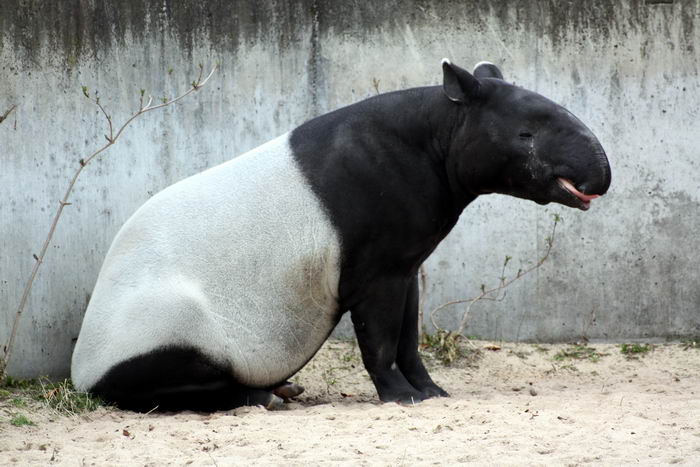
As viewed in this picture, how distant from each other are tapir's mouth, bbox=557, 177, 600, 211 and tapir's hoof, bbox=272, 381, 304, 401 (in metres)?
1.94

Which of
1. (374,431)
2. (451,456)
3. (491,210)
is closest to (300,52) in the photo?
(491,210)

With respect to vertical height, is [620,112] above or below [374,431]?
above

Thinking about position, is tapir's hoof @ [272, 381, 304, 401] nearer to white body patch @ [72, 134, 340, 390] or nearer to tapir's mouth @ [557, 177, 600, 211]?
white body patch @ [72, 134, 340, 390]

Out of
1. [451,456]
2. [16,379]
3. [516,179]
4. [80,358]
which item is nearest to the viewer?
[451,456]

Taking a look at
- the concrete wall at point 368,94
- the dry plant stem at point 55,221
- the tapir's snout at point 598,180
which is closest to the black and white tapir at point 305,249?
the tapir's snout at point 598,180

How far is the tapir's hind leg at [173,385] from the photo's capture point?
219 inches

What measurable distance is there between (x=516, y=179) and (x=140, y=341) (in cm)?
216

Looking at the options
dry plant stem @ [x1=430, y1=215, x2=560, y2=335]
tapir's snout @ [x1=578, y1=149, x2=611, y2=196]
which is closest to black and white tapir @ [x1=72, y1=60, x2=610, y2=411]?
tapir's snout @ [x1=578, y1=149, x2=611, y2=196]

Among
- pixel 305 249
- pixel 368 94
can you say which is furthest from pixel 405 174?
pixel 368 94

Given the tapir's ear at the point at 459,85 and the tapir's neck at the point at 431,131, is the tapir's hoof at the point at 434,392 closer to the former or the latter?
the tapir's neck at the point at 431,131

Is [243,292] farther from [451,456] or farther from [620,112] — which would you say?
[620,112]

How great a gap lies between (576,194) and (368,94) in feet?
7.79

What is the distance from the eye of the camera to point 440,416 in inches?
196

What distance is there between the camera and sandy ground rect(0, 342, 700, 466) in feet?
13.9
